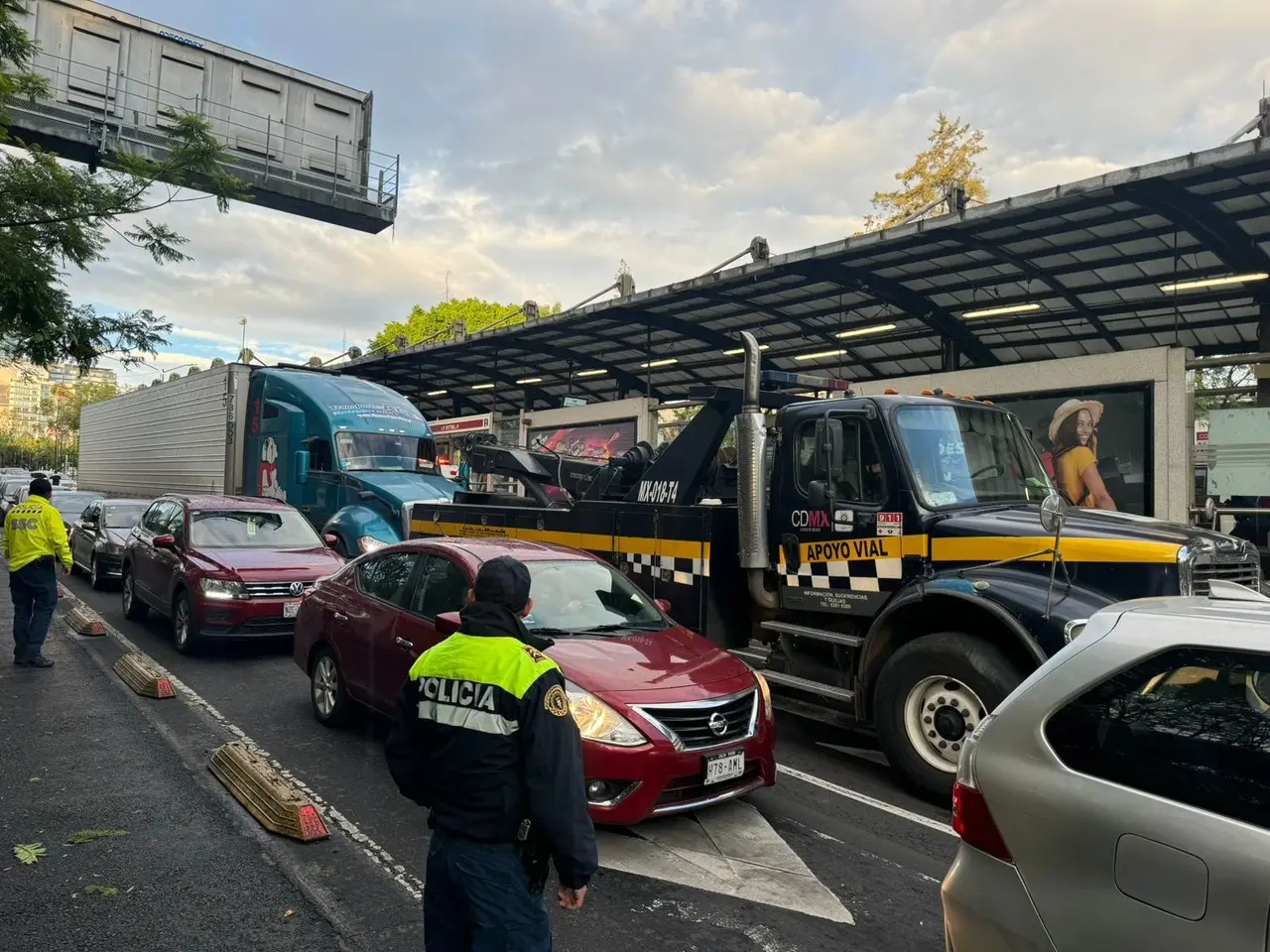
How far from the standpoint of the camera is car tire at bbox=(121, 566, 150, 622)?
10289 mm

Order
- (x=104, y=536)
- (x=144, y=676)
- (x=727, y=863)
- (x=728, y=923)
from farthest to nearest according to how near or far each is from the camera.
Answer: (x=104, y=536)
(x=144, y=676)
(x=727, y=863)
(x=728, y=923)

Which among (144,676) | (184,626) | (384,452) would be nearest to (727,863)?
(144,676)

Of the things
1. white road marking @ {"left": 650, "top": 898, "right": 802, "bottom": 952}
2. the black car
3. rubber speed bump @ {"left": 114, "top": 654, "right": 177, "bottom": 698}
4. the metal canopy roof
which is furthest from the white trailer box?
white road marking @ {"left": 650, "top": 898, "right": 802, "bottom": 952}

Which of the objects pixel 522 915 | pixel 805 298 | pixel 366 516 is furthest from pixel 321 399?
pixel 522 915

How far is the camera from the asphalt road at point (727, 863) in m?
3.44

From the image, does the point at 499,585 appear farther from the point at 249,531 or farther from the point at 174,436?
the point at 174,436

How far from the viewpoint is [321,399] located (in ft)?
48.5

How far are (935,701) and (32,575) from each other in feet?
25.4

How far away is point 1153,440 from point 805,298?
272 inches

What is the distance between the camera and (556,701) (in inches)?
90.3

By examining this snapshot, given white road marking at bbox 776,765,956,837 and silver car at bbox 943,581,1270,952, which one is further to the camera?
white road marking at bbox 776,765,956,837

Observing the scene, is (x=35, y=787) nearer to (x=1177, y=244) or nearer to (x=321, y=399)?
(x=321, y=399)

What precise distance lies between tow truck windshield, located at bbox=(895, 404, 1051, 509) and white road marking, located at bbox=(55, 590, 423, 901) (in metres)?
3.80

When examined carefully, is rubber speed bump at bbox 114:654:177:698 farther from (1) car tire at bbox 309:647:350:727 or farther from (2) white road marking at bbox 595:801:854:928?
(2) white road marking at bbox 595:801:854:928
